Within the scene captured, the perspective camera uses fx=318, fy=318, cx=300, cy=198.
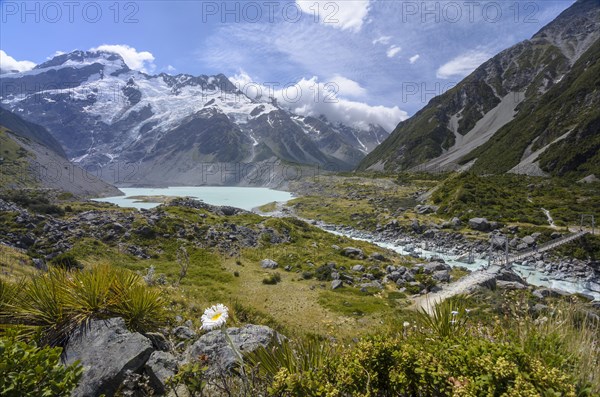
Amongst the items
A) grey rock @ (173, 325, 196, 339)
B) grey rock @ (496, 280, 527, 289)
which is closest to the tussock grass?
grey rock @ (173, 325, 196, 339)

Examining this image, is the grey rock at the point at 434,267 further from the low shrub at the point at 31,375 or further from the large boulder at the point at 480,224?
the low shrub at the point at 31,375

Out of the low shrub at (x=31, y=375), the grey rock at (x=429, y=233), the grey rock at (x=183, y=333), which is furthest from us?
the grey rock at (x=429, y=233)

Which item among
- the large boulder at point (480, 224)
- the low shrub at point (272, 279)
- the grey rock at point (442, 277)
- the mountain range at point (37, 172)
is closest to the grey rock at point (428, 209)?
the large boulder at point (480, 224)

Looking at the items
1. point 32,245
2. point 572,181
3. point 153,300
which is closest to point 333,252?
point 32,245

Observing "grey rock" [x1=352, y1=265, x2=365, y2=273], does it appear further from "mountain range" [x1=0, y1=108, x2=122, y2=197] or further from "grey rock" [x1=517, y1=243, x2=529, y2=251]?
"mountain range" [x1=0, y1=108, x2=122, y2=197]

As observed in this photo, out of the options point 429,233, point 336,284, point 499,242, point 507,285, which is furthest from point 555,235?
point 336,284
